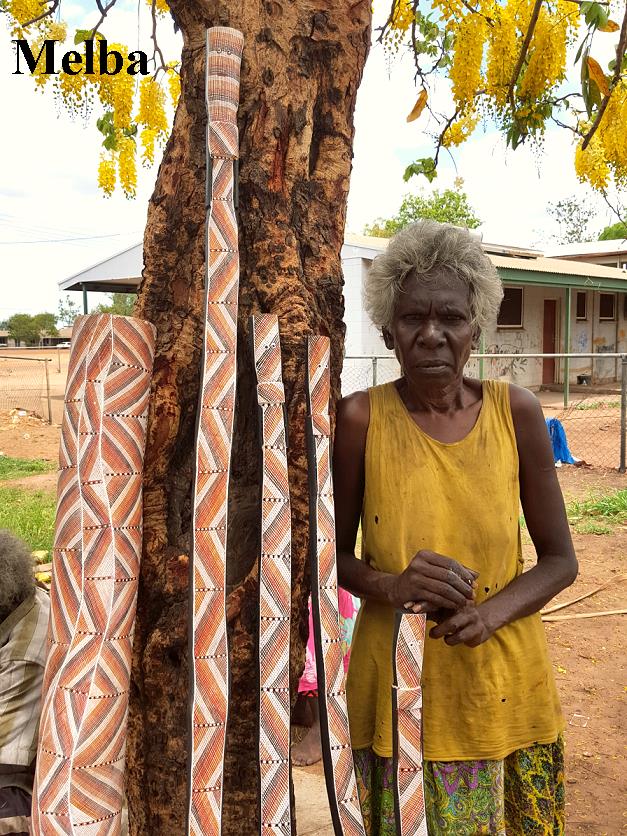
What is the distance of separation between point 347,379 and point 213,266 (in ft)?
42.5

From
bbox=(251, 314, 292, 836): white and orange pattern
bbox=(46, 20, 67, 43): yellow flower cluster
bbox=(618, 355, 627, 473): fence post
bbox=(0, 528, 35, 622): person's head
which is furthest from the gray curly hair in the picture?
bbox=(618, 355, 627, 473): fence post

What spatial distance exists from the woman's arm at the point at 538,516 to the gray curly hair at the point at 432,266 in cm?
23

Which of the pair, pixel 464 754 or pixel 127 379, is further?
pixel 464 754

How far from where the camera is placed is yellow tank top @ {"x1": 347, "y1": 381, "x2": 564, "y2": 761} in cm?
165

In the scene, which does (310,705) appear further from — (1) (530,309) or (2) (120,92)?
(1) (530,309)

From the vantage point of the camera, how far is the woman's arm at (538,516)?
1.66 meters

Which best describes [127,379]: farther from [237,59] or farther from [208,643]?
[237,59]

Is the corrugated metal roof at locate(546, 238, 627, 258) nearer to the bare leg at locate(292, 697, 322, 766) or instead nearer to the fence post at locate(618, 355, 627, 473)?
the fence post at locate(618, 355, 627, 473)

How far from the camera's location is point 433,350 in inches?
63.6

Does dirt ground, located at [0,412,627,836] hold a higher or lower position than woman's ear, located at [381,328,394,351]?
lower

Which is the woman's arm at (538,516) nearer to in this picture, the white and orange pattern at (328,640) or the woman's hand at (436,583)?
the woman's hand at (436,583)

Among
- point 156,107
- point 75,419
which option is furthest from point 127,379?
point 156,107

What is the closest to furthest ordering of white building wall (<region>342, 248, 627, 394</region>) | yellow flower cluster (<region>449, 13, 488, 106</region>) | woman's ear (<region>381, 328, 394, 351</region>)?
woman's ear (<region>381, 328, 394, 351</region>)
yellow flower cluster (<region>449, 13, 488, 106</region>)
white building wall (<region>342, 248, 627, 394</region>)

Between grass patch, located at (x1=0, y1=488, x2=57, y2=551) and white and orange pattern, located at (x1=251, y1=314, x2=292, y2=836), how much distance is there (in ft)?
15.4
